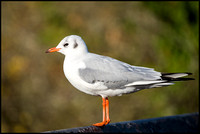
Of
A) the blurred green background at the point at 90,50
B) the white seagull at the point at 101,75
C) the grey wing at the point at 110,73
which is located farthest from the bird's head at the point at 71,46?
the blurred green background at the point at 90,50

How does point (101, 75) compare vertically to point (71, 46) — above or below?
below

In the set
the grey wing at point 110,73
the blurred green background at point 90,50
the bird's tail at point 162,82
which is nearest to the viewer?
the bird's tail at point 162,82

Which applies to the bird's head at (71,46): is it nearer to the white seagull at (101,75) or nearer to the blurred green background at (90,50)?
the white seagull at (101,75)

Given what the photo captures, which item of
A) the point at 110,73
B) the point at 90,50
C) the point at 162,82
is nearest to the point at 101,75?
the point at 110,73

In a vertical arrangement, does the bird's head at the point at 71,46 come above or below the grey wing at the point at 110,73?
above

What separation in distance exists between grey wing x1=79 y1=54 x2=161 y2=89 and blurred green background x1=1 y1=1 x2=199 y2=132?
9.22 ft

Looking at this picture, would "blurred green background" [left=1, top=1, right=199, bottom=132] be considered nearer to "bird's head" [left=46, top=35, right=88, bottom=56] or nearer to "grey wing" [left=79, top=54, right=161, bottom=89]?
"grey wing" [left=79, top=54, right=161, bottom=89]

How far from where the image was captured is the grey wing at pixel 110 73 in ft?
8.65

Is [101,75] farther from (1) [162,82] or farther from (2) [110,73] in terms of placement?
(1) [162,82]

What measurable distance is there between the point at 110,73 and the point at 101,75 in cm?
8

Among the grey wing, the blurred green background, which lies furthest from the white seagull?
the blurred green background

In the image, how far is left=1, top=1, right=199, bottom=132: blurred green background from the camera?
5.52 m

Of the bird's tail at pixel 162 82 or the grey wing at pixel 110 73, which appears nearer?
the bird's tail at pixel 162 82

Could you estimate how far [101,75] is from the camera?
Result: 266 centimetres
